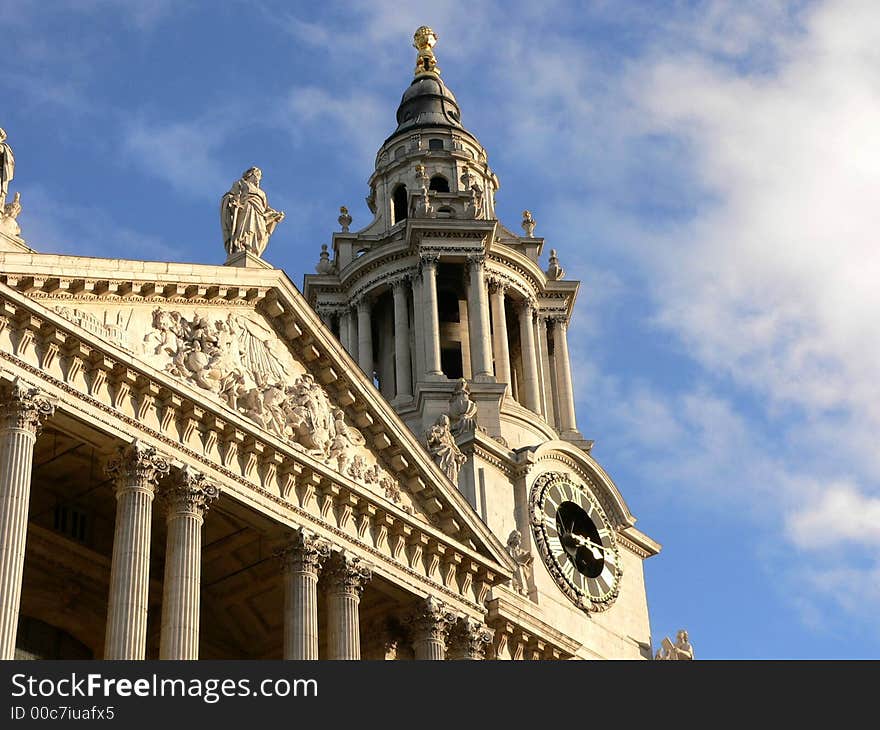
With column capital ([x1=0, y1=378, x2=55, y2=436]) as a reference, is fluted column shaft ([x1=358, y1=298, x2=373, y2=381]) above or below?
above

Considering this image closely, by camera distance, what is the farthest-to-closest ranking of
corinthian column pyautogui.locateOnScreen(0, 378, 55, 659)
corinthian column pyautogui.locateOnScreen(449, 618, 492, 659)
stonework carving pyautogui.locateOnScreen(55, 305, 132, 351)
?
corinthian column pyautogui.locateOnScreen(449, 618, 492, 659)
stonework carving pyautogui.locateOnScreen(55, 305, 132, 351)
corinthian column pyautogui.locateOnScreen(0, 378, 55, 659)

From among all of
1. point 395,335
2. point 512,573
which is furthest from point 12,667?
point 395,335

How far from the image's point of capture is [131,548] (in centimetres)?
3009

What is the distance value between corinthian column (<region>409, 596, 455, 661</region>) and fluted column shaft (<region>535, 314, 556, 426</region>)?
55.1 ft


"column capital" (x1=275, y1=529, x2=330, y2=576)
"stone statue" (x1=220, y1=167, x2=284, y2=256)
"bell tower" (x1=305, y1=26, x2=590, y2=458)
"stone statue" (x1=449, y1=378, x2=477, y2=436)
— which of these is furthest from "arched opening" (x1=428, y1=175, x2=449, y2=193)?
"column capital" (x1=275, y1=529, x2=330, y2=576)

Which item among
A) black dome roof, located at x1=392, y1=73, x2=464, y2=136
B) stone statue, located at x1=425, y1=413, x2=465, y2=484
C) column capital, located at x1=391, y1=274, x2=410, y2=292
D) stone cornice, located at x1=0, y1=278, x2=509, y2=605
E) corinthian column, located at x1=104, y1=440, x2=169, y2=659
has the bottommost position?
corinthian column, located at x1=104, y1=440, x2=169, y2=659

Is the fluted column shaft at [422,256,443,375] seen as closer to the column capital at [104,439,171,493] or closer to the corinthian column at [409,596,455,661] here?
the corinthian column at [409,596,455,661]

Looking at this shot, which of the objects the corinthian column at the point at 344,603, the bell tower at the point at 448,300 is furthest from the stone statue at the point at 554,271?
the corinthian column at the point at 344,603

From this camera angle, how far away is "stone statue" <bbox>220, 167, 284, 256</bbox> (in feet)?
120

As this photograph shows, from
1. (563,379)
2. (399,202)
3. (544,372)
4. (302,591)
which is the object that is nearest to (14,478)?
(302,591)

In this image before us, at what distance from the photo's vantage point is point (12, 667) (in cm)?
2459

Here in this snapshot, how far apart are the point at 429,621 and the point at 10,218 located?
518 inches

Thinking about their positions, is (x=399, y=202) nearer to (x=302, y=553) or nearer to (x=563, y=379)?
(x=563, y=379)

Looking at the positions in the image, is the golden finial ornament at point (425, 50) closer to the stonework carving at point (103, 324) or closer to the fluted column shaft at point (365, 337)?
the fluted column shaft at point (365, 337)
